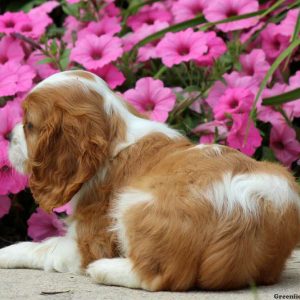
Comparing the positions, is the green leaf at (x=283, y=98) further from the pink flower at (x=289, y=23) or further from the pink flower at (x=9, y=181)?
the pink flower at (x=9, y=181)

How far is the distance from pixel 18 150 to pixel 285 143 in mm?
1988

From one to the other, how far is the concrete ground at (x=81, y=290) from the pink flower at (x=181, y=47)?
1.93 metres

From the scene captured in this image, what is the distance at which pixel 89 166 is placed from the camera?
412cm

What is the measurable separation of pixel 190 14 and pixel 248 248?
2954 mm

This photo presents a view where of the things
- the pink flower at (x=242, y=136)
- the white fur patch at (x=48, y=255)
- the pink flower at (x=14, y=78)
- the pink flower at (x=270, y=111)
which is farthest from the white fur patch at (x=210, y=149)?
the pink flower at (x=14, y=78)

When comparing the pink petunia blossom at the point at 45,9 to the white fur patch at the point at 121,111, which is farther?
the pink petunia blossom at the point at 45,9

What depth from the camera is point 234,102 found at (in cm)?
537

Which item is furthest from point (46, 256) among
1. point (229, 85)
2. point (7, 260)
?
point (229, 85)

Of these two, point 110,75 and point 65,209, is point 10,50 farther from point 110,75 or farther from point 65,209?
point 65,209

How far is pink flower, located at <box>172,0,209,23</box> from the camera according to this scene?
6.25m

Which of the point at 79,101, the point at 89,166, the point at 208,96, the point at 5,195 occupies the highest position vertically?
the point at 79,101

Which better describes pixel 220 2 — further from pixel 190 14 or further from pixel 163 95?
pixel 163 95

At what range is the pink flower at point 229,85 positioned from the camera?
554cm

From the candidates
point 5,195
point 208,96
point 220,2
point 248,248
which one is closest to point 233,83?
point 208,96
